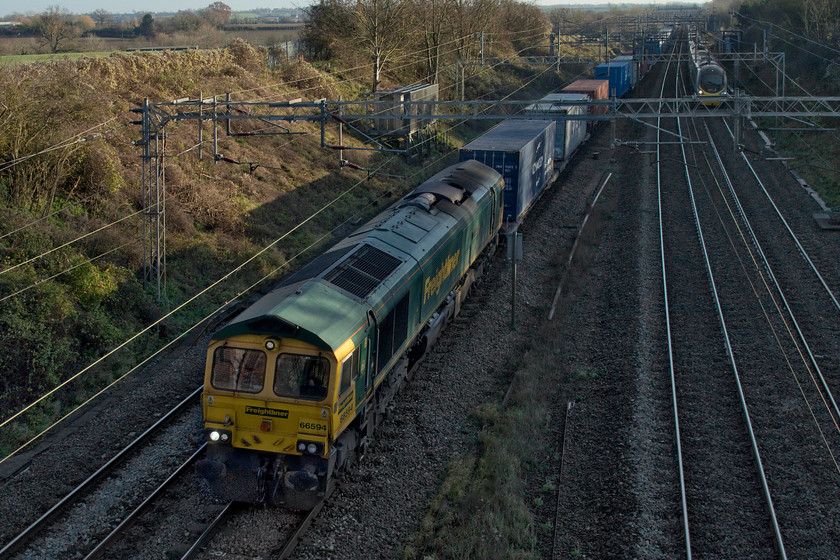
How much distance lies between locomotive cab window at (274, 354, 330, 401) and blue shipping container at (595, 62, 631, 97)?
147 ft

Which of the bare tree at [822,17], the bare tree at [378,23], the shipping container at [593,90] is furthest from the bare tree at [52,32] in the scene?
the bare tree at [822,17]

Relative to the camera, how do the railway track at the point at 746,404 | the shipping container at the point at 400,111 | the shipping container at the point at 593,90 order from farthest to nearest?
the shipping container at the point at 593,90, the shipping container at the point at 400,111, the railway track at the point at 746,404

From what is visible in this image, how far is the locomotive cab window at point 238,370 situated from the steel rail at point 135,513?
219 centimetres

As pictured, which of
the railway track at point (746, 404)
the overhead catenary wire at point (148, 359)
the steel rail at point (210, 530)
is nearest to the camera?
the steel rail at point (210, 530)

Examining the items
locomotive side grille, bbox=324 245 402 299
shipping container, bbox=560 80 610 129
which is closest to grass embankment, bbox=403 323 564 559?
locomotive side grille, bbox=324 245 402 299

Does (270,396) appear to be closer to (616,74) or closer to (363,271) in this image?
(363,271)

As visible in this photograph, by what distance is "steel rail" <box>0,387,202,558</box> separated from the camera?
10422 millimetres

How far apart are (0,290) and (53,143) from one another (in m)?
5.63

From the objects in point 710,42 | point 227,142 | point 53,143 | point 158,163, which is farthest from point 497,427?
point 710,42

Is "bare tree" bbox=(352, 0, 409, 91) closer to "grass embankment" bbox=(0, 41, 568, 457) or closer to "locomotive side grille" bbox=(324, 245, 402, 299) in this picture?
"grass embankment" bbox=(0, 41, 568, 457)

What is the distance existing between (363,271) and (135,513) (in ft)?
16.7

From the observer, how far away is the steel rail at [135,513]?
10.3 meters

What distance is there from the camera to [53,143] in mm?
20734

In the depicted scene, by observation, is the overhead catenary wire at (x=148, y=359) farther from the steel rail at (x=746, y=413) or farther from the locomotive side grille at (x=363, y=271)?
the steel rail at (x=746, y=413)
